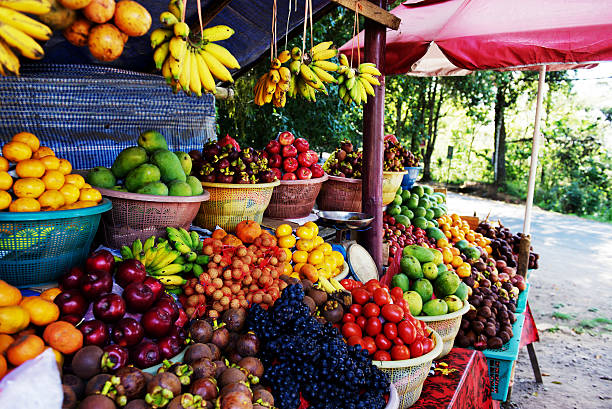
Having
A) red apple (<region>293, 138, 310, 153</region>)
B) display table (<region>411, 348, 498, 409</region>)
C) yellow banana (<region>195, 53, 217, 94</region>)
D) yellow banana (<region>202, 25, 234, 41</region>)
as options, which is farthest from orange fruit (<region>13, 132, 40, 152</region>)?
display table (<region>411, 348, 498, 409</region>)

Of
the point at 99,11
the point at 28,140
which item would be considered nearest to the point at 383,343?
the point at 99,11

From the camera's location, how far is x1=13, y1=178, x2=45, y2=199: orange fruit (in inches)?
78.5

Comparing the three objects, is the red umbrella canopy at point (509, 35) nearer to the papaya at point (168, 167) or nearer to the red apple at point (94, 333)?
the papaya at point (168, 167)

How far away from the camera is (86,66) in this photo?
163 inches

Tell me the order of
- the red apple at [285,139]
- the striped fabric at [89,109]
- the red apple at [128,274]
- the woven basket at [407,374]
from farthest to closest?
the red apple at [285,139] < the striped fabric at [89,109] < the woven basket at [407,374] < the red apple at [128,274]

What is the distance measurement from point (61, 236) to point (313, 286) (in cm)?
141

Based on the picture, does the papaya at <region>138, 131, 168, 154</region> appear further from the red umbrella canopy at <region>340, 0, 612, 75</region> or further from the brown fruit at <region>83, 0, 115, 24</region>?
the red umbrella canopy at <region>340, 0, 612, 75</region>

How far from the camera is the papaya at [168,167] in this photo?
2.90m

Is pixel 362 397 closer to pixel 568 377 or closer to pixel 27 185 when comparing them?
pixel 27 185

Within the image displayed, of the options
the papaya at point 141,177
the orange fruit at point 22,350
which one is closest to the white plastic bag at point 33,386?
the orange fruit at point 22,350

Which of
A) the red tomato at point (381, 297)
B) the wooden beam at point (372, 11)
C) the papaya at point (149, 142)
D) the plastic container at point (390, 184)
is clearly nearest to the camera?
the red tomato at point (381, 297)

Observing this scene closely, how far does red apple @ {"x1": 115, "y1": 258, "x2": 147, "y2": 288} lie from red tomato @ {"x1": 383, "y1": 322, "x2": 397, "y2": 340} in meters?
1.36

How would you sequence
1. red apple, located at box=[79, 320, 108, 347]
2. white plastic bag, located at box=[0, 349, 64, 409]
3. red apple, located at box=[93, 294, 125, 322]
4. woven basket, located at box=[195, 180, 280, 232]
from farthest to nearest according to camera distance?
woven basket, located at box=[195, 180, 280, 232] → red apple, located at box=[93, 294, 125, 322] → red apple, located at box=[79, 320, 108, 347] → white plastic bag, located at box=[0, 349, 64, 409]

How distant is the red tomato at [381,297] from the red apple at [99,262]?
1537mm
